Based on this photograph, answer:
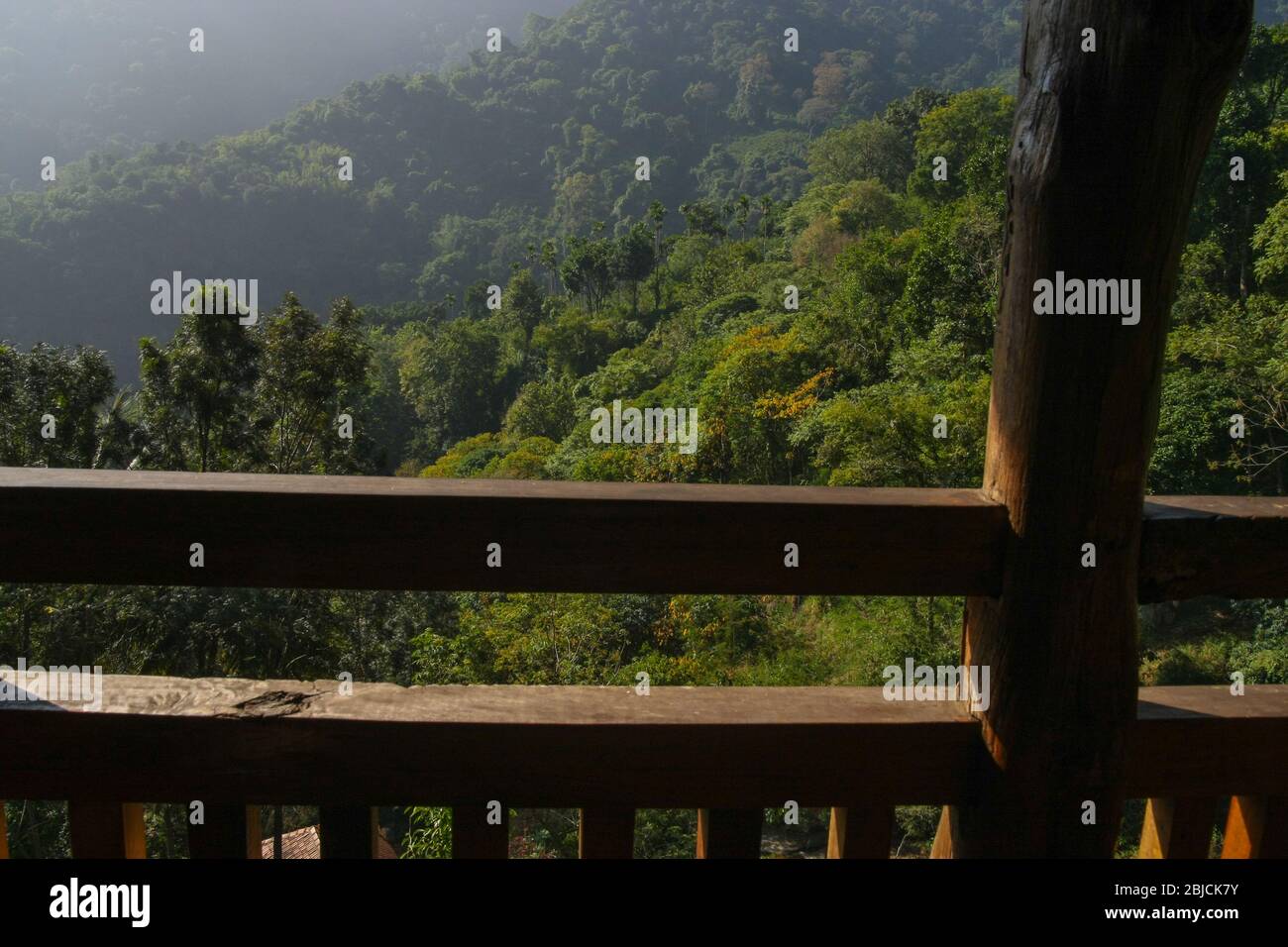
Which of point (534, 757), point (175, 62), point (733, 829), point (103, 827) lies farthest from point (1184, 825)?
point (175, 62)

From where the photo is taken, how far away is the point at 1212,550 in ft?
4.15

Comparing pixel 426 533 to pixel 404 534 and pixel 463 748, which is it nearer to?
pixel 404 534

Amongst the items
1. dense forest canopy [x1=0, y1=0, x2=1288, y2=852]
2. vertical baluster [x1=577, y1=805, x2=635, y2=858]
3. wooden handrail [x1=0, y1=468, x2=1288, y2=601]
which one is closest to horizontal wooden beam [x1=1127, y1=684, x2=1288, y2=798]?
wooden handrail [x1=0, y1=468, x2=1288, y2=601]

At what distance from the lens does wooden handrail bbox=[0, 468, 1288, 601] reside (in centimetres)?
118

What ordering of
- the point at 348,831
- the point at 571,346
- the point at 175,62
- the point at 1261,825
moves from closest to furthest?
the point at 348,831, the point at 1261,825, the point at 571,346, the point at 175,62

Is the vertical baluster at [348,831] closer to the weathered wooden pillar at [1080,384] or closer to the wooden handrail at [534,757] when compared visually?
the wooden handrail at [534,757]

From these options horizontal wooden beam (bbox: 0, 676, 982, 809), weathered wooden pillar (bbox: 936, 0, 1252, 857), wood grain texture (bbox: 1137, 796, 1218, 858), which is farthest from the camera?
wood grain texture (bbox: 1137, 796, 1218, 858)

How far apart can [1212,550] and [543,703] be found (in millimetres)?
865

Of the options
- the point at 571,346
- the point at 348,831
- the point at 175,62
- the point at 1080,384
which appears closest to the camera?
the point at 1080,384

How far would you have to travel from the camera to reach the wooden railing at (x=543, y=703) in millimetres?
1190

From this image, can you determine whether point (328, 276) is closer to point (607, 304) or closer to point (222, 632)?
point (607, 304)

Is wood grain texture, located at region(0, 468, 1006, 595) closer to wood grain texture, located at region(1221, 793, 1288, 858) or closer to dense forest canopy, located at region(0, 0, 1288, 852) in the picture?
wood grain texture, located at region(1221, 793, 1288, 858)
